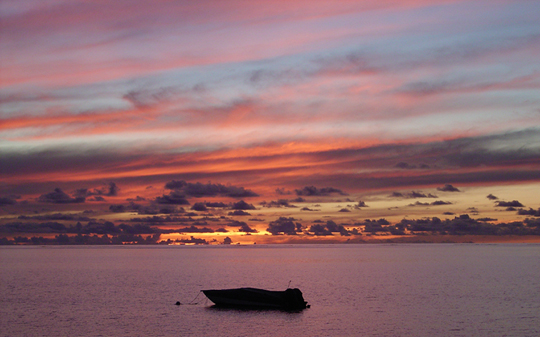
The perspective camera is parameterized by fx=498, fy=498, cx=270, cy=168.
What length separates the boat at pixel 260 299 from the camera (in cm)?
10769

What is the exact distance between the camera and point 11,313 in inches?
4080

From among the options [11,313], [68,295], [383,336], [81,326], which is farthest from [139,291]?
[383,336]

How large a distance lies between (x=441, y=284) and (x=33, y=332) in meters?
131

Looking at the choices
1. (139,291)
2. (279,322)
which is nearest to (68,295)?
(139,291)

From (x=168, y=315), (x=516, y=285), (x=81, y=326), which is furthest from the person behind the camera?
(x=516, y=285)

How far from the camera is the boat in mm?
107688

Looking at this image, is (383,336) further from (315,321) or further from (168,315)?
(168,315)

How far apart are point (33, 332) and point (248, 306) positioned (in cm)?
4421

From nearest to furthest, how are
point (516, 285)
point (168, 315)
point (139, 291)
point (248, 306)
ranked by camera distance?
point (168, 315)
point (248, 306)
point (139, 291)
point (516, 285)

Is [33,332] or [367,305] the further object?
[367,305]

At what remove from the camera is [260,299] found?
11019 centimetres

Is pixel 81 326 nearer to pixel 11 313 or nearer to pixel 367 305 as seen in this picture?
pixel 11 313

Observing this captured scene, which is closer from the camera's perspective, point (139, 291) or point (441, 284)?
point (139, 291)

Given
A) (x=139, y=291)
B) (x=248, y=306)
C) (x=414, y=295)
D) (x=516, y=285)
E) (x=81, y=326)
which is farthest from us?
(x=516, y=285)
